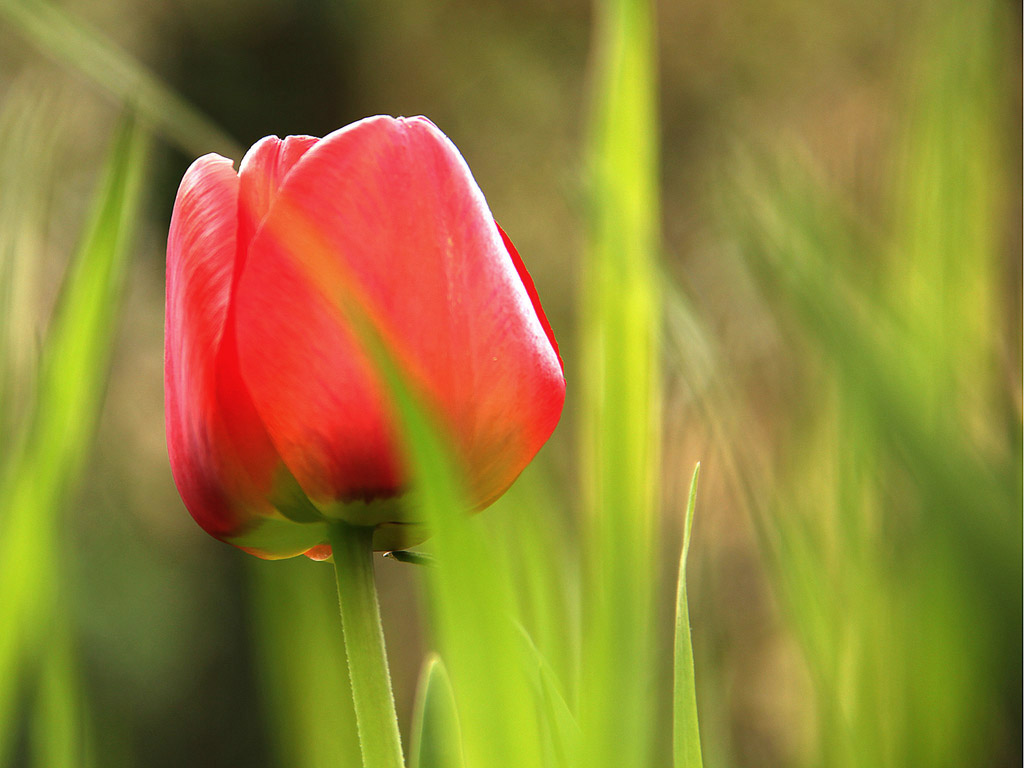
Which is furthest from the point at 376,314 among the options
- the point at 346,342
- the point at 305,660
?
the point at 305,660

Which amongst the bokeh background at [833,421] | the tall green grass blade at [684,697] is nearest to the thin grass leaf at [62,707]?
the bokeh background at [833,421]

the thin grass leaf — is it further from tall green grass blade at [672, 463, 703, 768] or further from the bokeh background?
tall green grass blade at [672, 463, 703, 768]

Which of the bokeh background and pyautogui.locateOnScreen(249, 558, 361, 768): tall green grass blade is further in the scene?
pyautogui.locateOnScreen(249, 558, 361, 768): tall green grass blade

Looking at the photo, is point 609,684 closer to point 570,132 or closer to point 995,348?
point 995,348

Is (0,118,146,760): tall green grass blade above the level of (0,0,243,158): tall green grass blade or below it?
below

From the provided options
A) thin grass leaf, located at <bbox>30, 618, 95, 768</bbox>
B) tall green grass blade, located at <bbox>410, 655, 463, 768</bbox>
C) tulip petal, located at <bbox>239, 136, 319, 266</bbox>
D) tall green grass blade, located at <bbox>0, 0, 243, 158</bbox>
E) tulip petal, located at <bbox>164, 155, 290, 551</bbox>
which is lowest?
tall green grass blade, located at <bbox>410, 655, 463, 768</bbox>

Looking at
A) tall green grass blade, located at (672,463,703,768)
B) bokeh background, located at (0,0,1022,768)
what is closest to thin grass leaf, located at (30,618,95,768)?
bokeh background, located at (0,0,1022,768)

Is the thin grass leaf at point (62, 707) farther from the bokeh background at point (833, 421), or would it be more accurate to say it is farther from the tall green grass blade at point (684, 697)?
the tall green grass blade at point (684, 697)
